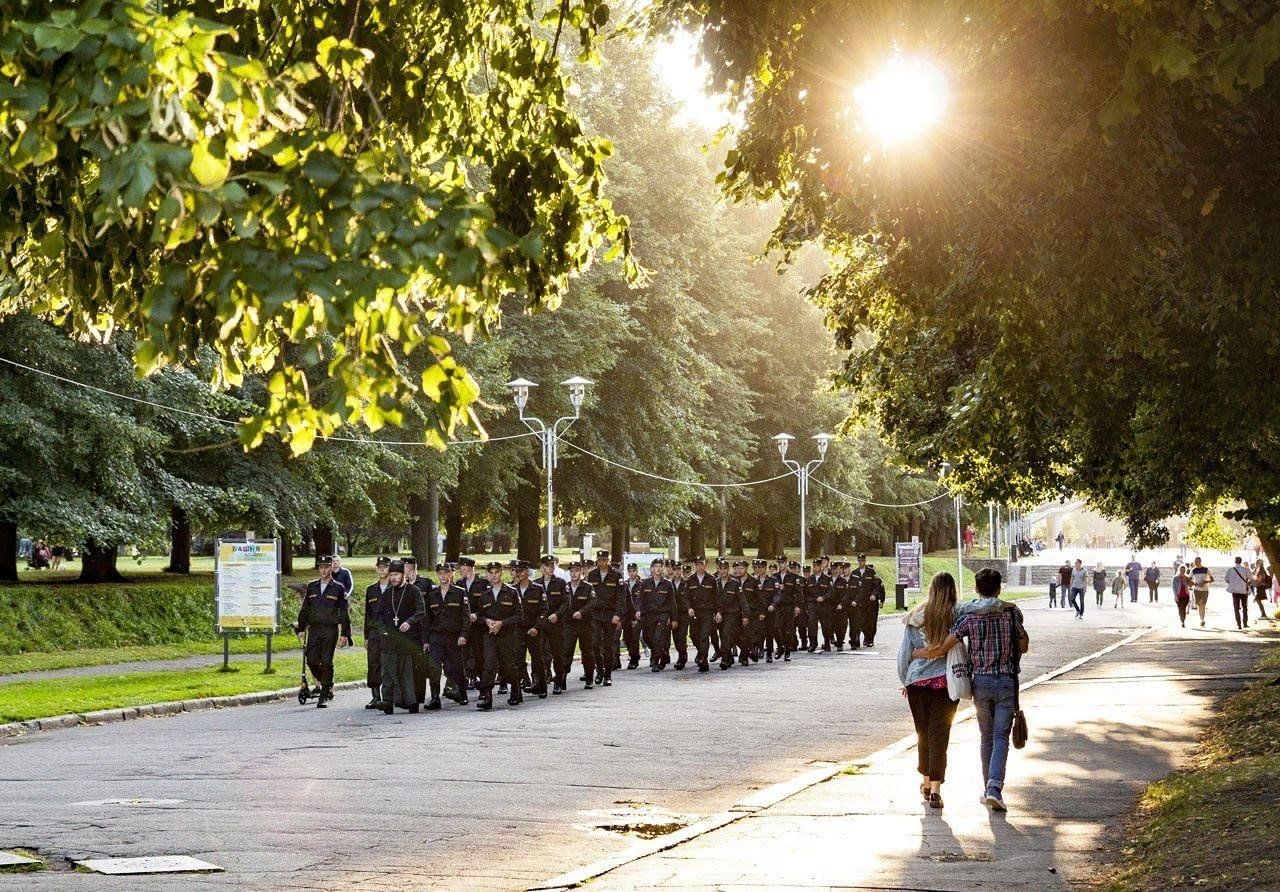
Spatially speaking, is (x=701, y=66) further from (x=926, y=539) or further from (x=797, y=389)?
(x=926, y=539)

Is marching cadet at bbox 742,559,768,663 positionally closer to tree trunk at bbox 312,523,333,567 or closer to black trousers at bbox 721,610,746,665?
black trousers at bbox 721,610,746,665

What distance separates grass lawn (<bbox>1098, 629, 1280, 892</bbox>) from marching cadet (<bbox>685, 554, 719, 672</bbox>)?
1291 cm

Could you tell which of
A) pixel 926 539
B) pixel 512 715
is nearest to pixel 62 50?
pixel 512 715

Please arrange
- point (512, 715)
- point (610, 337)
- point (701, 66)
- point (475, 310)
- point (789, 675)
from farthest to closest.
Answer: point (610, 337) < point (789, 675) < point (512, 715) < point (701, 66) < point (475, 310)

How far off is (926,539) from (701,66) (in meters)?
105

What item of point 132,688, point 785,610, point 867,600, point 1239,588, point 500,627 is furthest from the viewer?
point 1239,588

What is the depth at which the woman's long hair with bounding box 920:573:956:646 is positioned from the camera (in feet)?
38.4

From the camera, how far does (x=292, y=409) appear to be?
5.81 m

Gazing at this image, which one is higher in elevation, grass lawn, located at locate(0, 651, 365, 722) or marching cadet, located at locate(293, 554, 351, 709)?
marching cadet, located at locate(293, 554, 351, 709)

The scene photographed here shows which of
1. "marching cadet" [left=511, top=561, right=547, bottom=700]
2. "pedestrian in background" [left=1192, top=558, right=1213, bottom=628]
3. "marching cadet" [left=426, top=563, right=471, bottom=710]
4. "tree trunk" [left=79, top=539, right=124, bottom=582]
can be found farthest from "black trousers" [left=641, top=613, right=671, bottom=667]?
"pedestrian in background" [left=1192, top=558, right=1213, bottom=628]

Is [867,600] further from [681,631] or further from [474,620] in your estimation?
[474,620]

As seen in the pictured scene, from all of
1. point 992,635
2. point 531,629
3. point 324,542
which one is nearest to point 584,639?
point 531,629

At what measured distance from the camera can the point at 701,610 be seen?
27766 mm

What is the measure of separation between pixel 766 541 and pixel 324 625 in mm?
57334
